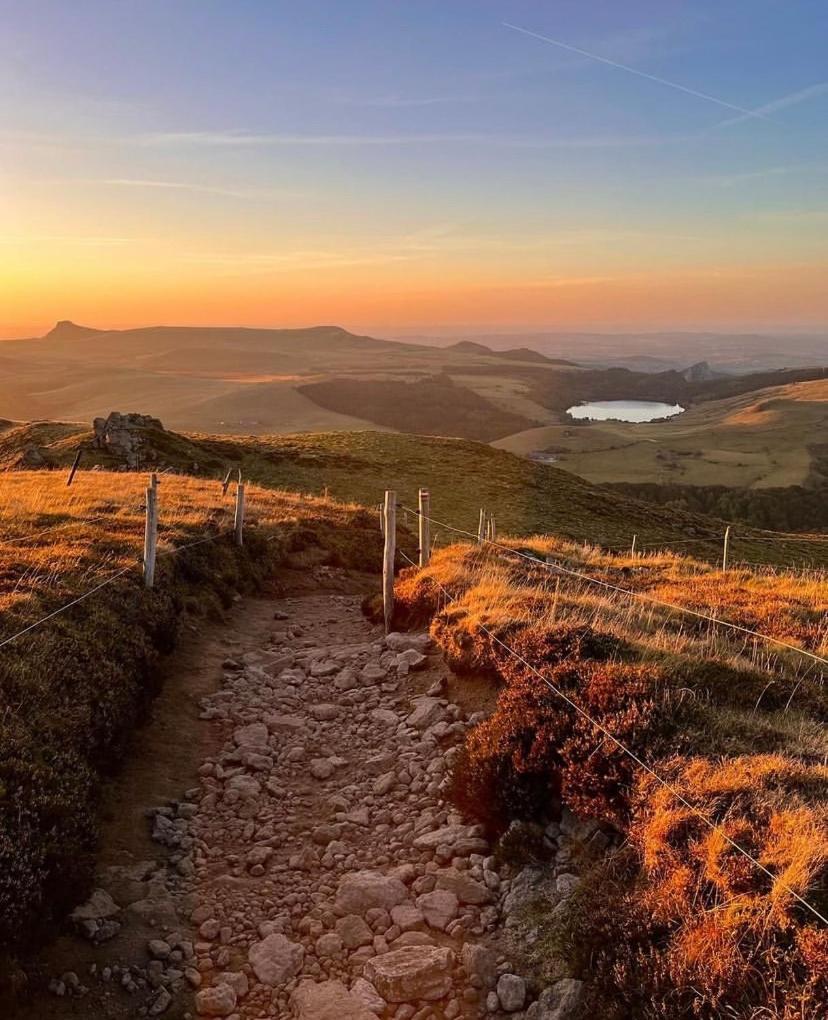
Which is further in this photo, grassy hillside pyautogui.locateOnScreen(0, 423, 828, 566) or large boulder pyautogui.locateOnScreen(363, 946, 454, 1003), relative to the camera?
grassy hillside pyautogui.locateOnScreen(0, 423, 828, 566)

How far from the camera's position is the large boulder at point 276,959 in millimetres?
5570

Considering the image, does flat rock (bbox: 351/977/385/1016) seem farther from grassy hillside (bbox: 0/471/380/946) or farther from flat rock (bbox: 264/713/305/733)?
flat rock (bbox: 264/713/305/733)

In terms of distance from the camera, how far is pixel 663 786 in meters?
5.91

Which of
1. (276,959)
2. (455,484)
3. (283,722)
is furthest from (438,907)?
(455,484)

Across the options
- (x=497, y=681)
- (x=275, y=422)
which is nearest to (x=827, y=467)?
(x=275, y=422)

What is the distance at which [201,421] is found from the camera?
538 ft

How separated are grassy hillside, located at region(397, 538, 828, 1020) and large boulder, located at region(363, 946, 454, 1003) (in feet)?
2.59

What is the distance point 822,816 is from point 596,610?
5882mm

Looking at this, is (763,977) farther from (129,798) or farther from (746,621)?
(746,621)

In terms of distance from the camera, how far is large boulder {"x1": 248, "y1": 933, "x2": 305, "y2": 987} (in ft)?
18.3

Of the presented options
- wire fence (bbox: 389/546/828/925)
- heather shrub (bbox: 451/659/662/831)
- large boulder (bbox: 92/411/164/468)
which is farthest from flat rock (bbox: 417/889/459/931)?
large boulder (bbox: 92/411/164/468)

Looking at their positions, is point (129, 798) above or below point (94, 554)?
below

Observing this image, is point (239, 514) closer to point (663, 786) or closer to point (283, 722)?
point (283, 722)

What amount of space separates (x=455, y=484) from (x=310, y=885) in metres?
49.2
